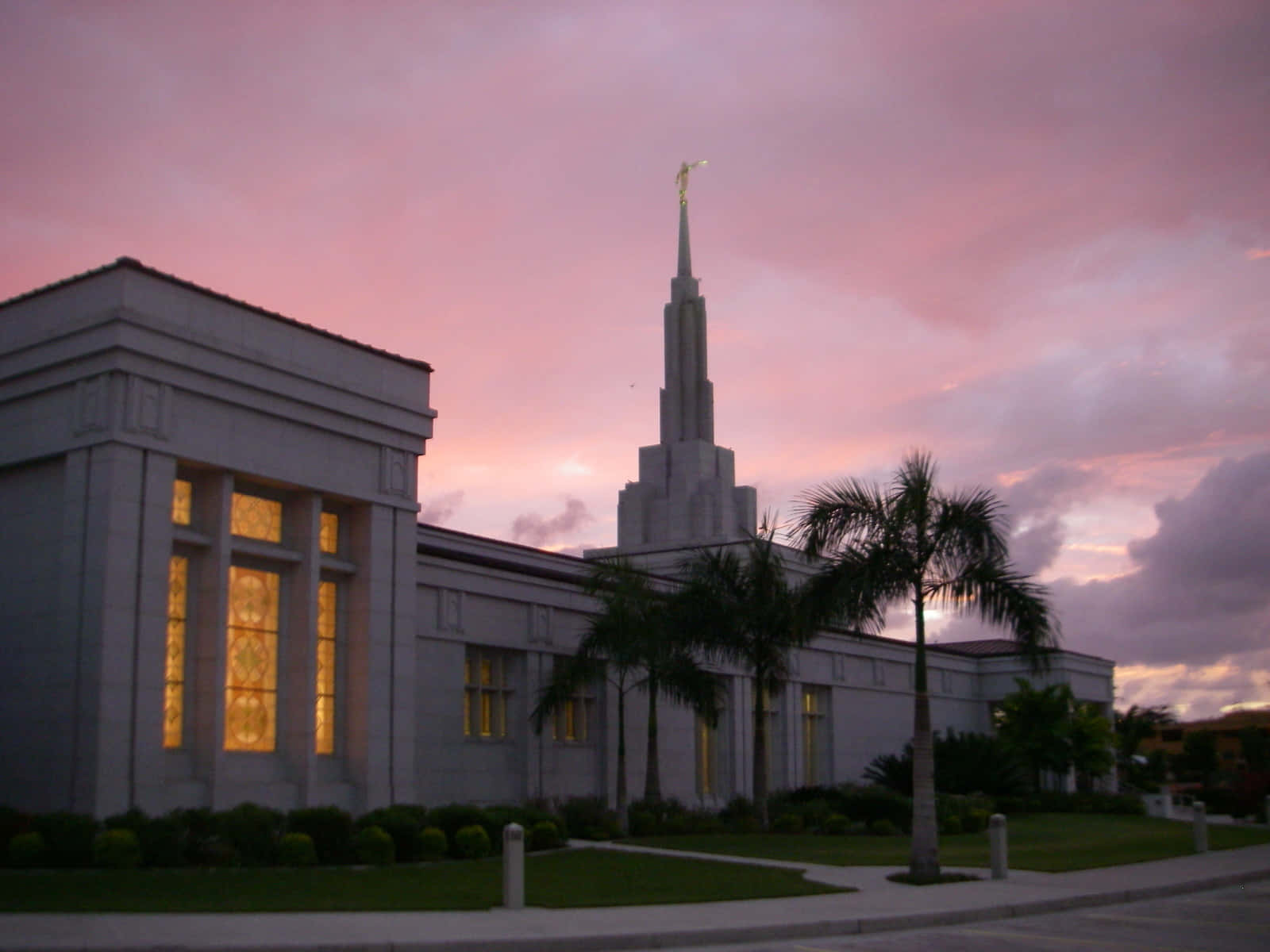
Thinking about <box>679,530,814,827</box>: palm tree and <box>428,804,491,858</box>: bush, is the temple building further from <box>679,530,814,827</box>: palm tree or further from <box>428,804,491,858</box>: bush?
<box>679,530,814,827</box>: palm tree

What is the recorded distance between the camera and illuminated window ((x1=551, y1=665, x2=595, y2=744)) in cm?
3431

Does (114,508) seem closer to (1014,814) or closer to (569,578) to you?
(569,578)

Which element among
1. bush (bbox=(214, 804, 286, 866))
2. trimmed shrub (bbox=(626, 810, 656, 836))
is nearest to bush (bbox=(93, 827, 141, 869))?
bush (bbox=(214, 804, 286, 866))

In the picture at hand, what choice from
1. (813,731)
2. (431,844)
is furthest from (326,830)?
(813,731)

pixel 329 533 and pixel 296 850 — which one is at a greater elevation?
pixel 329 533

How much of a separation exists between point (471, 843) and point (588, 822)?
22.3 feet

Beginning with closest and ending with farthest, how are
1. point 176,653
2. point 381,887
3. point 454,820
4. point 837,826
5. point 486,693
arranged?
1. point 381,887
2. point 454,820
3. point 176,653
4. point 486,693
5. point 837,826

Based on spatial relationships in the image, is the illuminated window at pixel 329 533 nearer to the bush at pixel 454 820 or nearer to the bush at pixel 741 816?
the bush at pixel 454 820

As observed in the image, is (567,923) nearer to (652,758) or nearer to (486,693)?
(486,693)

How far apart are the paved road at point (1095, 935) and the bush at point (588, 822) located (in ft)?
40.8

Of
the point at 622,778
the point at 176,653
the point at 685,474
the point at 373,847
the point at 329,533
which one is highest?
the point at 685,474

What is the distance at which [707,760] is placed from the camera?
41250 millimetres

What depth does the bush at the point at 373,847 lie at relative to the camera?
2194 centimetres

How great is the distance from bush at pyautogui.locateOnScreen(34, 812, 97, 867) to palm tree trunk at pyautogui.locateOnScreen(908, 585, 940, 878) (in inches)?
491
